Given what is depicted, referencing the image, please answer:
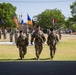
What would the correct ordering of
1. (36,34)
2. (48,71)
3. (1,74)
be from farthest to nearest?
1. (36,34)
2. (48,71)
3. (1,74)

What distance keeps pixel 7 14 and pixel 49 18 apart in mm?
33005

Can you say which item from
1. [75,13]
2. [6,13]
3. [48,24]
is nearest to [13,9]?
[6,13]

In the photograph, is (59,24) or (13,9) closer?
(13,9)

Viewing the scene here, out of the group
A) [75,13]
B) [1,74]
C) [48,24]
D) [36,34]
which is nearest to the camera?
[1,74]

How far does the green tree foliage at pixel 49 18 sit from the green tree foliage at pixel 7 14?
2439cm

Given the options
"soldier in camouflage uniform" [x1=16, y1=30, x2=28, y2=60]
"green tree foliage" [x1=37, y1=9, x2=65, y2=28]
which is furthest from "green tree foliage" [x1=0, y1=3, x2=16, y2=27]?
"soldier in camouflage uniform" [x1=16, y1=30, x2=28, y2=60]

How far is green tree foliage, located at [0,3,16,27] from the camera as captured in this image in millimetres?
109975

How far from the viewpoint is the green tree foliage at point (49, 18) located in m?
138

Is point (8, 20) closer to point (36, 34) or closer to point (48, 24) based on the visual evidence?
point (48, 24)

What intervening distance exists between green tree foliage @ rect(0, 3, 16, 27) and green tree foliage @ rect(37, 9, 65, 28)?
24.4 metres

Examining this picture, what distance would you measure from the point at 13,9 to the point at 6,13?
500 centimetres

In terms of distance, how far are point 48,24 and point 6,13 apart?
1130 inches

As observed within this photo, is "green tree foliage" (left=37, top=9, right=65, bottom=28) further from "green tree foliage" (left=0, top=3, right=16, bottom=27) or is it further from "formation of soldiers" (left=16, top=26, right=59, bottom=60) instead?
"formation of soldiers" (left=16, top=26, right=59, bottom=60)

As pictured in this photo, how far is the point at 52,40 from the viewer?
1827cm
